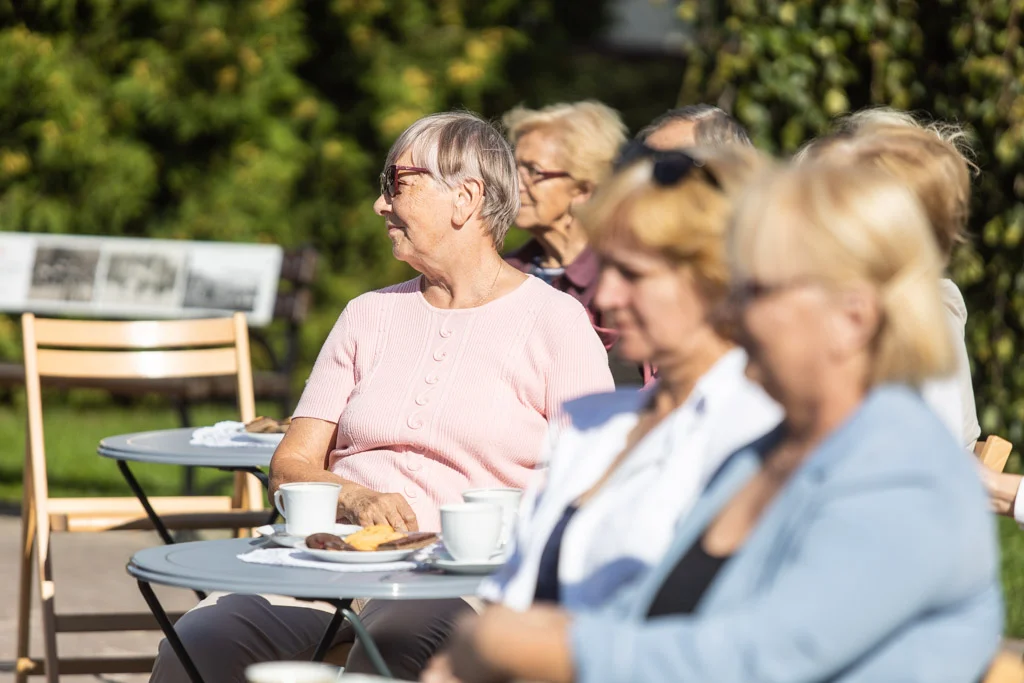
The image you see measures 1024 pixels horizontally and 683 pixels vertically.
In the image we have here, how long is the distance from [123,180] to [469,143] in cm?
756

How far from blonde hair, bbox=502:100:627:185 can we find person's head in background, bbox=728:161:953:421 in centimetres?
325

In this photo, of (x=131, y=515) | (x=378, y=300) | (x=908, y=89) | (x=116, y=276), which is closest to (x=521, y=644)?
(x=378, y=300)

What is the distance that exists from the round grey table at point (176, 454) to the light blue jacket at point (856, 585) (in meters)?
2.22

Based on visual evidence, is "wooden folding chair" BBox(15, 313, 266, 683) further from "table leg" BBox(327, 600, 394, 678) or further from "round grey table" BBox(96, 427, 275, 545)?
"table leg" BBox(327, 600, 394, 678)

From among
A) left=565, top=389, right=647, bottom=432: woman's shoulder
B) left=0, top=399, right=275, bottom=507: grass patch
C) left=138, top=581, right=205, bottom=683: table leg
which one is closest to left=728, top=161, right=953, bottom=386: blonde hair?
left=565, top=389, right=647, bottom=432: woman's shoulder

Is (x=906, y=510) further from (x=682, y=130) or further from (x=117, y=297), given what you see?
(x=117, y=297)

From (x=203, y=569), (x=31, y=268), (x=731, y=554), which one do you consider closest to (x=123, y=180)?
(x=31, y=268)

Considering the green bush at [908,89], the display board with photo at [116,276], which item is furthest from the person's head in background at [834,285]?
the display board with photo at [116,276]

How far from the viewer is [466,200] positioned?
3.17 meters

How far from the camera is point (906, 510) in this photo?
131 cm

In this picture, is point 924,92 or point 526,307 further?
point 924,92

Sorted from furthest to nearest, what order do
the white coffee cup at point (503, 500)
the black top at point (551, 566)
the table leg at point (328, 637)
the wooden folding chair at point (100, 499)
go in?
the wooden folding chair at point (100, 499) → the table leg at point (328, 637) → the white coffee cup at point (503, 500) → the black top at point (551, 566)

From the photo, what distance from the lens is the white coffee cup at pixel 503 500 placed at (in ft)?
7.79

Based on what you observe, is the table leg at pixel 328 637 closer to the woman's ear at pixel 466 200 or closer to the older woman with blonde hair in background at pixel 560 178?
the woman's ear at pixel 466 200
